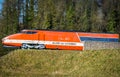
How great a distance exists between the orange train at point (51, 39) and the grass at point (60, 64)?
10407 mm

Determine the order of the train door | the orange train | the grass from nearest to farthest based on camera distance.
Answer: the grass
the orange train
the train door

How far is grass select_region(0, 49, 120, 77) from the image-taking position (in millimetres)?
26953

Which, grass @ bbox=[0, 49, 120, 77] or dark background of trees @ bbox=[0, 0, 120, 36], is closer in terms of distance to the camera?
grass @ bbox=[0, 49, 120, 77]

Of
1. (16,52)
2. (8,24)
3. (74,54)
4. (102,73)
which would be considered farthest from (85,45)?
(8,24)

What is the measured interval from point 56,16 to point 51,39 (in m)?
41.0

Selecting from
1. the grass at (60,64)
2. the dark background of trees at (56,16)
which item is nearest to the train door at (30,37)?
the grass at (60,64)

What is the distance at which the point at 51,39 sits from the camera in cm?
4516

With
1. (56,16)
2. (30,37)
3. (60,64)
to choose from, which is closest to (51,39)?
(30,37)

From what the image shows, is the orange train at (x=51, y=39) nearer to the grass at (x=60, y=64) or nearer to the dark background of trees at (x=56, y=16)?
the grass at (x=60, y=64)

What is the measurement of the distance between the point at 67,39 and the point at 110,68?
1913 centimetres

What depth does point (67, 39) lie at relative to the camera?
150 feet

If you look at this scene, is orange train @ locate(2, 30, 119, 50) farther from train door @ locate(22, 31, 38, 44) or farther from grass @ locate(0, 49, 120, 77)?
grass @ locate(0, 49, 120, 77)

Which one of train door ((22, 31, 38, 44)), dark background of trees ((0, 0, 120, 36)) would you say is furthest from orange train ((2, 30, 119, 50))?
dark background of trees ((0, 0, 120, 36))

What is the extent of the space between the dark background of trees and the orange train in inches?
1366
